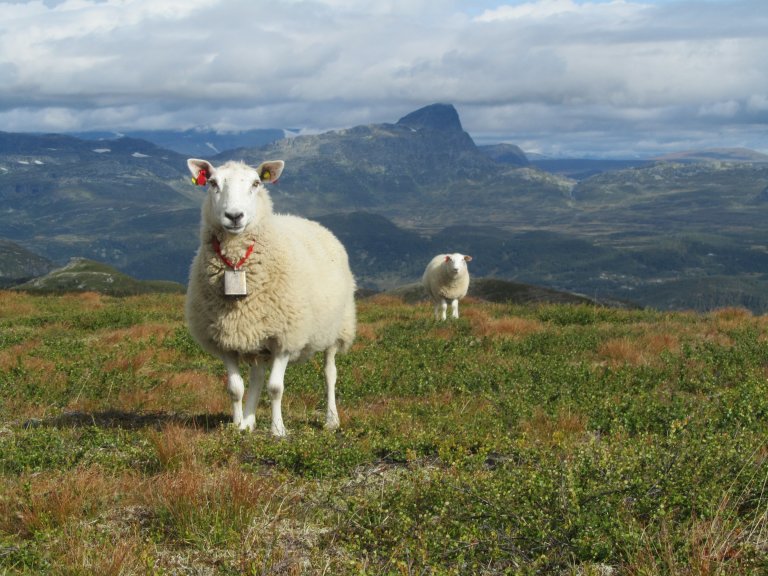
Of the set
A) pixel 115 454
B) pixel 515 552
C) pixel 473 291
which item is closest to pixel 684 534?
pixel 515 552

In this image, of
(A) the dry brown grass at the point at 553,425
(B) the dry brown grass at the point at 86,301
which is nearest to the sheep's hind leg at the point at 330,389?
(A) the dry brown grass at the point at 553,425

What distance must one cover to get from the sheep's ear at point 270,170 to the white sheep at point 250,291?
0.01m

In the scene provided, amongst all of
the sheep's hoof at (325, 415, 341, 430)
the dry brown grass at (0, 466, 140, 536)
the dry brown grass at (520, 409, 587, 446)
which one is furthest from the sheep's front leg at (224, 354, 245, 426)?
the dry brown grass at (520, 409, 587, 446)

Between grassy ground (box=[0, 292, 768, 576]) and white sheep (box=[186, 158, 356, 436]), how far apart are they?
0.83 m

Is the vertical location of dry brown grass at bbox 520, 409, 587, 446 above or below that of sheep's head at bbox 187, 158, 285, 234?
below

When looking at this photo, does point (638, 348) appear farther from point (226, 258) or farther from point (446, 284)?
point (446, 284)

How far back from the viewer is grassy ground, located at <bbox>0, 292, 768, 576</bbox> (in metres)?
4.76

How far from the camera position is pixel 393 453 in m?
7.59

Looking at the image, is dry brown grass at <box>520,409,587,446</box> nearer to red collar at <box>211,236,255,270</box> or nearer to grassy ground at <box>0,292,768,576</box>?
grassy ground at <box>0,292,768,576</box>

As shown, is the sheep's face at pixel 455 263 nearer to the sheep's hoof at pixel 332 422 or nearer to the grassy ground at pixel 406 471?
the grassy ground at pixel 406 471

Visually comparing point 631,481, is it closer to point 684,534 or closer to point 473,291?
point 684,534

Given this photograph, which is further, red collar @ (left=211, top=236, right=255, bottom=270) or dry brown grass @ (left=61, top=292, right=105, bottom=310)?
dry brown grass @ (left=61, top=292, right=105, bottom=310)

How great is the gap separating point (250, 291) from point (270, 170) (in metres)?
1.81

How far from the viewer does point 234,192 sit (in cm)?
922
